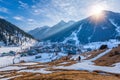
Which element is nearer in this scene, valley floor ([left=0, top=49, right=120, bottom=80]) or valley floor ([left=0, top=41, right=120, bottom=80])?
valley floor ([left=0, top=49, right=120, bottom=80])

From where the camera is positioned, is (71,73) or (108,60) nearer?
(71,73)

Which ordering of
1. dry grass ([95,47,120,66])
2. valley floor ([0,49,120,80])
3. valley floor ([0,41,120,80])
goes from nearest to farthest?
1. valley floor ([0,49,120,80])
2. valley floor ([0,41,120,80])
3. dry grass ([95,47,120,66])

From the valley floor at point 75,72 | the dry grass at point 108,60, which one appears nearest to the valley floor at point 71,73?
the valley floor at point 75,72

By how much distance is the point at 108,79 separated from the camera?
41031 millimetres

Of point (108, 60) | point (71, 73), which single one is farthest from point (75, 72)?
point (108, 60)

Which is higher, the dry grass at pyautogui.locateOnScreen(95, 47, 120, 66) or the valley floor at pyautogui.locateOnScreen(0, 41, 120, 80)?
the dry grass at pyautogui.locateOnScreen(95, 47, 120, 66)

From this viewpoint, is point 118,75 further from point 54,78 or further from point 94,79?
point 54,78

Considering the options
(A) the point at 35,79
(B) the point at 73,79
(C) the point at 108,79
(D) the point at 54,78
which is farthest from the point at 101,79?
(A) the point at 35,79

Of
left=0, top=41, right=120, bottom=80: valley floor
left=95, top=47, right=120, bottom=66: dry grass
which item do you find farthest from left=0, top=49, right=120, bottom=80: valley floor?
left=95, top=47, right=120, bottom=66: dry grass

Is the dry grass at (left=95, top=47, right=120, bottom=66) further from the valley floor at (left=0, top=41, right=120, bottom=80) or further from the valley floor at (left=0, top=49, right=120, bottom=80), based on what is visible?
the valley floor at (left=0, top=49, right=120, bottom=80)

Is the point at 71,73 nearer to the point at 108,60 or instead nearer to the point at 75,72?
the point at 75,72

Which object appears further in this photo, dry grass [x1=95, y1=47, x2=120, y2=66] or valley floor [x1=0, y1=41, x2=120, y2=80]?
dry grass [x1=95, y1=47, x2=120, y2=66]

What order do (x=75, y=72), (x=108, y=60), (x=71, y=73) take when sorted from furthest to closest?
(x=108, y=60)
(x=75, y=72)
(x=71, y=73)

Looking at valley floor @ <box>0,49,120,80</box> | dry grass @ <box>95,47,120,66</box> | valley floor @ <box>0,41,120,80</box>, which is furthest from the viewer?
dry grass @ <box>95,47,120,66</box>
